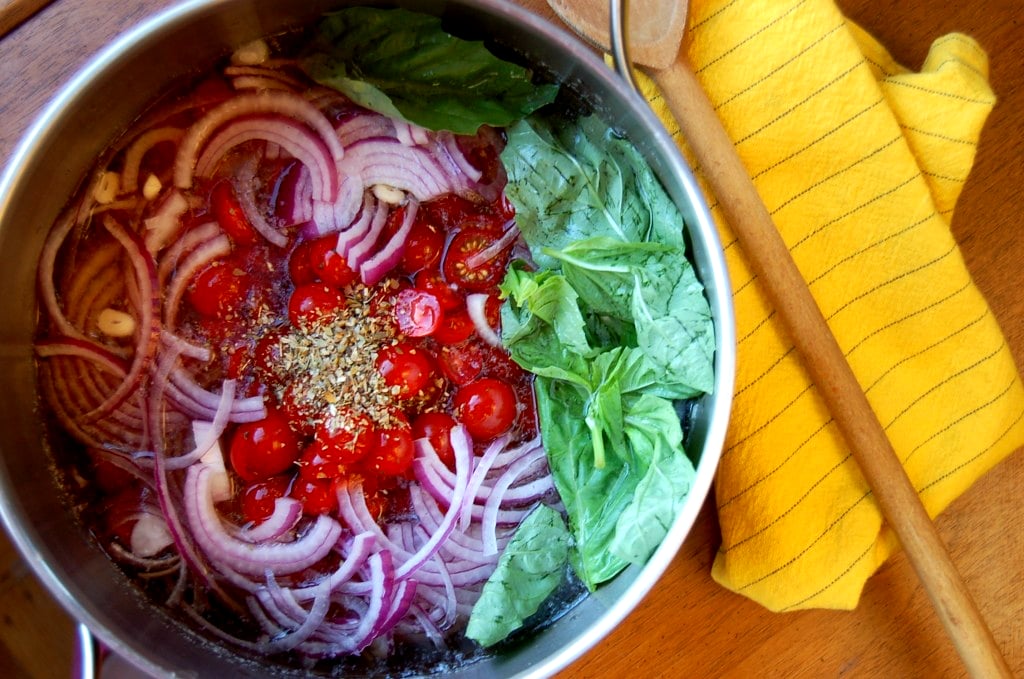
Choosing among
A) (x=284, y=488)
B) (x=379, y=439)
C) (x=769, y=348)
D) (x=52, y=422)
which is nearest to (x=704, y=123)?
(x=769, y=348)

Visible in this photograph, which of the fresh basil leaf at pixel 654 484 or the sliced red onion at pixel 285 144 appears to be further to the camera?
the sliced red onion at pixel 285 144

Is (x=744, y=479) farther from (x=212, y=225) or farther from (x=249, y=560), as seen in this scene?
(x=212, y=225)

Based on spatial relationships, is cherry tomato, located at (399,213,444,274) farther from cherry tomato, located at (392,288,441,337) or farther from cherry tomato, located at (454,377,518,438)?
cherry tomato, located at (454,377,518,438)

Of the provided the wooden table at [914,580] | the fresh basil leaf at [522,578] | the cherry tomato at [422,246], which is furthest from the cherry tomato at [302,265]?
the wooden table at [914,580]

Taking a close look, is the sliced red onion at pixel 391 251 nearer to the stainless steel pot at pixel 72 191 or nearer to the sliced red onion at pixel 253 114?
the sliced red onion at pixel 253 114

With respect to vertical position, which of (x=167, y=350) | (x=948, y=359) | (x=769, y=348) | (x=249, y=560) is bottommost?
(x=948, y=359)

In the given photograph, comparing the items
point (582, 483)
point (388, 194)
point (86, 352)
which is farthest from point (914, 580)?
point (86, 352)
